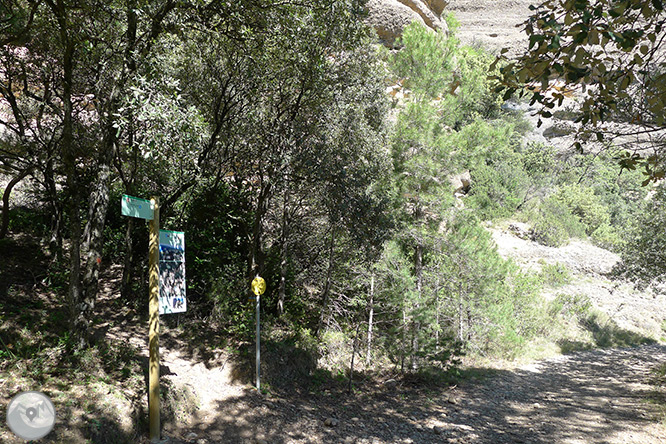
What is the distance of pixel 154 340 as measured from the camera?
411 centimetres

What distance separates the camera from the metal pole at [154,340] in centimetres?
402

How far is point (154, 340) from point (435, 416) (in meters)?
4.57

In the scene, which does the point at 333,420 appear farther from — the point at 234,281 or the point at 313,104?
the point at 313,104

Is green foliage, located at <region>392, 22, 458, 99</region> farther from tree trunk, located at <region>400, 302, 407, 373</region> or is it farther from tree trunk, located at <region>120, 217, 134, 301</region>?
tree trunk, located at <region>120, 217, 134, 301</region>

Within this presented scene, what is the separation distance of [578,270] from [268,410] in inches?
917

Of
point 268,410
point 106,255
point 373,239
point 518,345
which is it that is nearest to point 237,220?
point 106,255

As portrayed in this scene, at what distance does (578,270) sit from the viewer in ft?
74.9

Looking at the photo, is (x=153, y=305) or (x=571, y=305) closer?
(x=153, y=305)

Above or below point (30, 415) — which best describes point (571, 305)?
below

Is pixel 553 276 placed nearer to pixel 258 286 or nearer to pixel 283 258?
pixel 283 258

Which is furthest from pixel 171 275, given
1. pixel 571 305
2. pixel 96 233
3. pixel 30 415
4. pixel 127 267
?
pixel 571 305

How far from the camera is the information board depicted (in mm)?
4367

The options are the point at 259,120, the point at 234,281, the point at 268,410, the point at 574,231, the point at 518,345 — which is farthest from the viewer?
the point at 574,231

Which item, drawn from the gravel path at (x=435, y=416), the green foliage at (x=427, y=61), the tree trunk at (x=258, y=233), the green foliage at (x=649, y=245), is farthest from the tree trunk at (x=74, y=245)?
the green foliage at (x=649, y=245)
